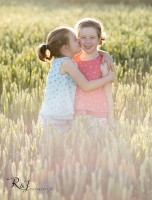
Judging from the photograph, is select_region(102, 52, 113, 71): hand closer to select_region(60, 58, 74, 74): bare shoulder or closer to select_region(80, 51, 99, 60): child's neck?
select_region(80, 51, 99, 60): child's neck

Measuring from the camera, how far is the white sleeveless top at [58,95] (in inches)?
162

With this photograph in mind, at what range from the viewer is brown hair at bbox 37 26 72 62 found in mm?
4230

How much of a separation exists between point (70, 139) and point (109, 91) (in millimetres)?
1099

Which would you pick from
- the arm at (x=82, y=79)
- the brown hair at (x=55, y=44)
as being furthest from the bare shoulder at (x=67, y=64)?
the brown hair at (x=55, y=44)

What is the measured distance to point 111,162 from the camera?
8.55 feet

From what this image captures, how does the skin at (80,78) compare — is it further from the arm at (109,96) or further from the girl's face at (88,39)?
the girl's face at (88,39)

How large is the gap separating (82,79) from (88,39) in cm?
32

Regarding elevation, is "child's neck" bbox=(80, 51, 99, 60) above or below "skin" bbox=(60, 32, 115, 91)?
above

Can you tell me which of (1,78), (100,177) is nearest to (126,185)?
(100,177)

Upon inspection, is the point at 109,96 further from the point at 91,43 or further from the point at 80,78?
the point at 91,43

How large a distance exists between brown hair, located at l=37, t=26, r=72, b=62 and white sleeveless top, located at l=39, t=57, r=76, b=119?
6cm
